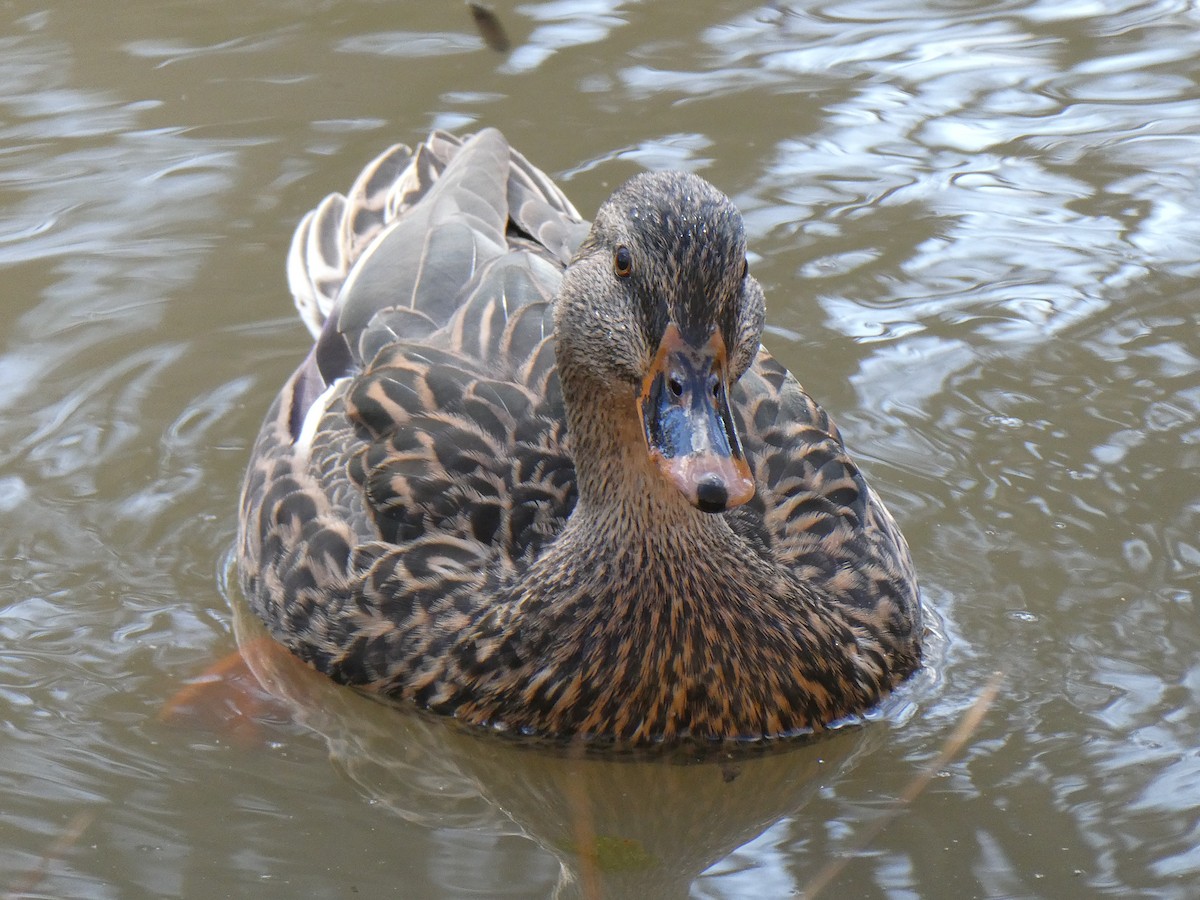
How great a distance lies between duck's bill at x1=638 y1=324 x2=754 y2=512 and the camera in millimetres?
4363

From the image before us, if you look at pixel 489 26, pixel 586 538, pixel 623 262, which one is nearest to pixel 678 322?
pixel 623 262

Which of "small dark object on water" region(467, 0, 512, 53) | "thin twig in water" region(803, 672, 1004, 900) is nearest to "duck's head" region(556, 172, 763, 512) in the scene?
"thin twig in water" region(803, 672, 1004, 900)

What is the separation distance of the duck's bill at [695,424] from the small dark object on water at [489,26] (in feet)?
15.6

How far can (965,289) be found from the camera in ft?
23.5

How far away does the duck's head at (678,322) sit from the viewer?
4.47 m

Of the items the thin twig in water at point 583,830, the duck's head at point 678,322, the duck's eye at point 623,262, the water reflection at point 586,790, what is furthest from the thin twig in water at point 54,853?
the duck's eye at point 623,262

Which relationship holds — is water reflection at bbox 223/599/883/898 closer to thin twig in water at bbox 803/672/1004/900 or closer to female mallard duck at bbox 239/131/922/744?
female mallard duck at bbox 239/131/922/744

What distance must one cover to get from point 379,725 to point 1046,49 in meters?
5.08

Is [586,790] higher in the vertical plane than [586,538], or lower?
lower

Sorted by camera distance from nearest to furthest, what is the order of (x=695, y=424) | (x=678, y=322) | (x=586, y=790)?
(x=695, y=424)
(x=678, y=322)
(x=586, y=790)

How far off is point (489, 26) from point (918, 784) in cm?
531

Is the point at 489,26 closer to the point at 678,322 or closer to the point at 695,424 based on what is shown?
the point at 678,322

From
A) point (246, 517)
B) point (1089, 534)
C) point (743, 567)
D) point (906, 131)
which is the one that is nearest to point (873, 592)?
point (743, 567)

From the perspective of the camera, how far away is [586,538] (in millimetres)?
5281
